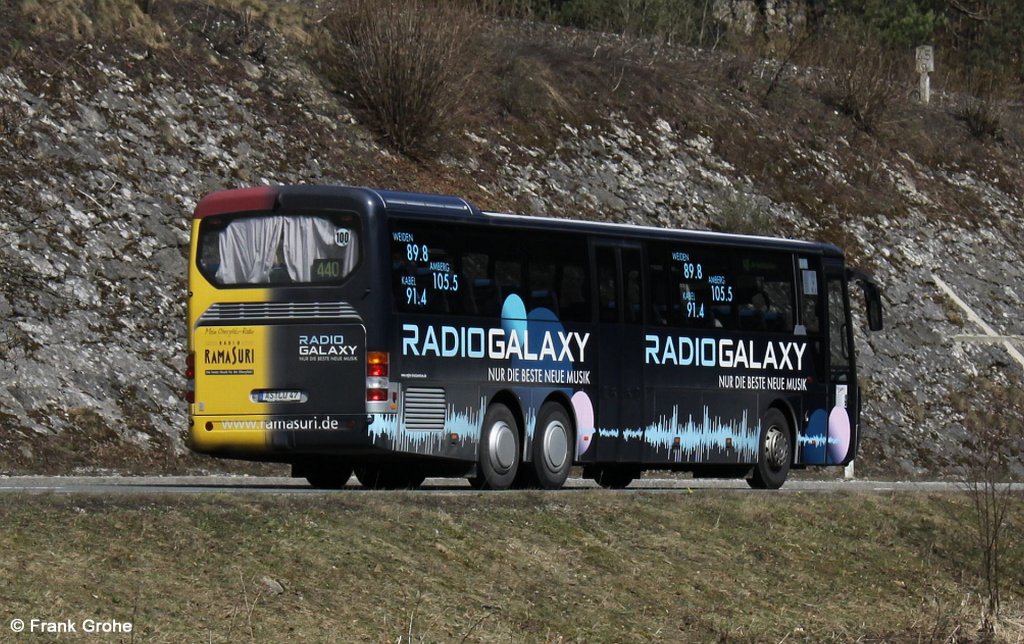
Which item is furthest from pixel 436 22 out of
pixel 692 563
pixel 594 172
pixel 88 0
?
pixel 692 563

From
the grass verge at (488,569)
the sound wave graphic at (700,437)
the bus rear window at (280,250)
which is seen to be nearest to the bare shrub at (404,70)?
the sound wave graphic at (700,437)

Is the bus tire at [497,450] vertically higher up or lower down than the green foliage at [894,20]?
lower down

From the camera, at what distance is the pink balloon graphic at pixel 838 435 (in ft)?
81.7

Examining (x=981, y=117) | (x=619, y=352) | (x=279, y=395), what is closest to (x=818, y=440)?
(x=619, y=352)

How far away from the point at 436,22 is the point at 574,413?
1643 cm

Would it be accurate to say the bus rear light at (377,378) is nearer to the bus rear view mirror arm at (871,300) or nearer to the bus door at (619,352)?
the bus door at (619,352)

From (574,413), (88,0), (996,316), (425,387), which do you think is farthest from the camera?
(996,316)

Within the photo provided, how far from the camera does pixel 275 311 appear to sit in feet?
61.5

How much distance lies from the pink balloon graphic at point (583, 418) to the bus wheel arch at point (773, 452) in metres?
3.08

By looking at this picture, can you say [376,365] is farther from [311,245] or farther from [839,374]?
A: [839,374]

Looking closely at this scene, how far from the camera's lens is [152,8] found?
3412 centimetres

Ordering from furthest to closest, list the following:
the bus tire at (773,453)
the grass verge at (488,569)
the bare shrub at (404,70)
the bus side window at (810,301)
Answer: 1. the bare shrub at (404,70)
2. the bus side window at (810,301)
3. the bus tire at (773,453)
4. the grass verge at (488,569)

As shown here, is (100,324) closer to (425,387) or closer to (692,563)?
(425,387)

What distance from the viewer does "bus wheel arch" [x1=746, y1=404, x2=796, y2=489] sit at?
23578 mm
